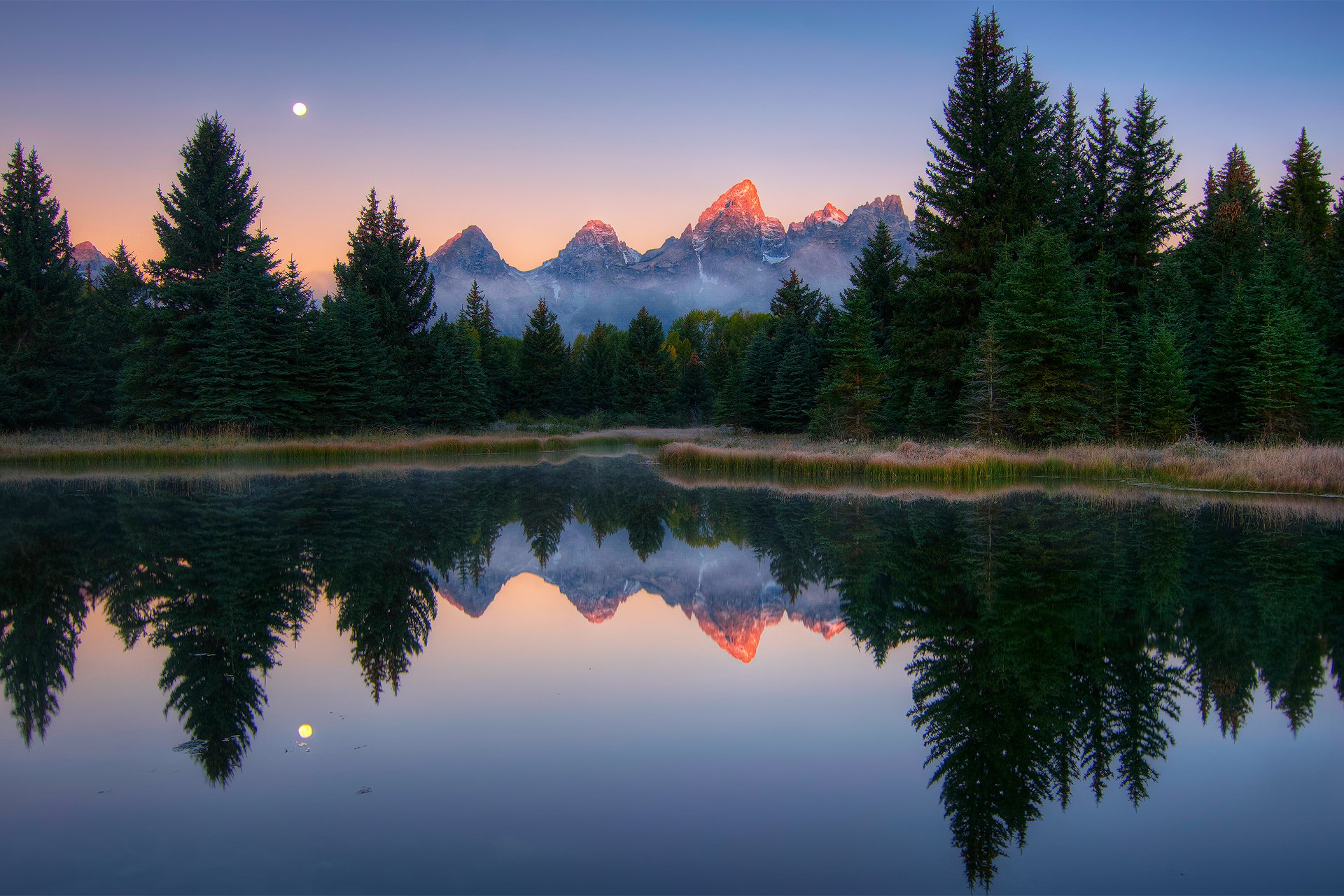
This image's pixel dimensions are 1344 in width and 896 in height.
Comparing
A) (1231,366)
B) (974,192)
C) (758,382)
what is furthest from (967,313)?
(758,382)

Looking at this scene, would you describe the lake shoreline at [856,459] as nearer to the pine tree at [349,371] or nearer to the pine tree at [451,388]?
the pine tree at [349,371]

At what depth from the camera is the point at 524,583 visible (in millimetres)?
9828

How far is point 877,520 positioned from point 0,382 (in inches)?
1363

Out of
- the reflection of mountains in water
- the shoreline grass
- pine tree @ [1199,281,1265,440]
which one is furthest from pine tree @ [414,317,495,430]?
pine tree @ [1199,281,1265,440]

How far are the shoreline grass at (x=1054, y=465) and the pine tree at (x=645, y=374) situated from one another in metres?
39.6

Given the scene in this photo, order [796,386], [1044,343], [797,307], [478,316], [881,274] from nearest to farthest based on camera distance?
[1044,343]
[796,386]
[881,274]
[797,307]
[478,316]

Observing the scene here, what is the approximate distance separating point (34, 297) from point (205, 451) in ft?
44.5

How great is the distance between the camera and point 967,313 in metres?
31.8

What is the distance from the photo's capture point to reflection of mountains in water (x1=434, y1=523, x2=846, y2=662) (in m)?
7.85

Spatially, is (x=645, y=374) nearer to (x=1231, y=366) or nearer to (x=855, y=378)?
(x=855, y=378)

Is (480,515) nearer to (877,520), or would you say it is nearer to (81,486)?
(877,520)

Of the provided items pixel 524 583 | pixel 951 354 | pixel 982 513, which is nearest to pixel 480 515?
pixel 524 583

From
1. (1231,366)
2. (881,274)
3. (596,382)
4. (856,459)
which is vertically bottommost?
(856,459)

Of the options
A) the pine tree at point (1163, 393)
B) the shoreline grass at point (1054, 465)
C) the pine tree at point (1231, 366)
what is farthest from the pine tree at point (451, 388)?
the pine tree at point (1231, 366)
